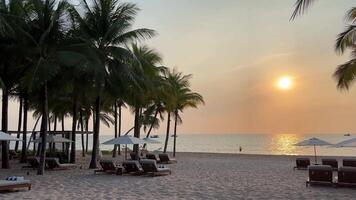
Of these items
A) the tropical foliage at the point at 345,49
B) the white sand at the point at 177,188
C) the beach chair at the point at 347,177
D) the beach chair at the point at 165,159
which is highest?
the tropical foliage at the point at 345,49

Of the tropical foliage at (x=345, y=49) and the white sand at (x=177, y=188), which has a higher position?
the tropical foliage at (x=345, y=49)

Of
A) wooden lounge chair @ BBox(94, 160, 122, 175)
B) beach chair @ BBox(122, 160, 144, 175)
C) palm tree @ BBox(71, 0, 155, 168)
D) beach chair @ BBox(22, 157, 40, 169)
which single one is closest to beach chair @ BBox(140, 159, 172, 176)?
beach chair @ BBox(122, 160, 144, 175)

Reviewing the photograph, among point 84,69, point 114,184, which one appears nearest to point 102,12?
point 84,69

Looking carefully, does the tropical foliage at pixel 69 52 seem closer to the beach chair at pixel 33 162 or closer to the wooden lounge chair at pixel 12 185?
the beach chair at pixel 33 162

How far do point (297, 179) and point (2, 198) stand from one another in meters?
10.5

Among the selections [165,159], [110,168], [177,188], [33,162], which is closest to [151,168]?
[110,168]

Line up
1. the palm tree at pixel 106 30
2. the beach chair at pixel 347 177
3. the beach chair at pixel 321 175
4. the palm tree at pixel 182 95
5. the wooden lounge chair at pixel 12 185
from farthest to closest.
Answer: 1. the palm tree at pixel 182 95
2. the palm tree at pixel 106 30
3. the beach chair at pixel 321 175
4. the beach chair at pixel 347 177
5. the wooden lounge chair at pixel 12 185

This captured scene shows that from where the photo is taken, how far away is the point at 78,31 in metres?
19.9

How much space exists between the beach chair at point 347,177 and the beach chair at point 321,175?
309 millimetres

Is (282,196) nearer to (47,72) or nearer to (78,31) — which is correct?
(47,72)

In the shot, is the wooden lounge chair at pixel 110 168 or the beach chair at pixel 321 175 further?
the wooden lounge chair at pixel 110 168

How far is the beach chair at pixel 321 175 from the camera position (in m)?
13.7

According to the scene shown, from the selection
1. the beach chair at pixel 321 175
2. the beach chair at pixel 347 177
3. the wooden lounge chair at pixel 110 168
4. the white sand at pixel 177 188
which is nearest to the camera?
the white sand at pixel 177 188

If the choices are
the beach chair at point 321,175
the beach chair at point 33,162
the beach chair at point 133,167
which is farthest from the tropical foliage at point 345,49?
the beach chair at point 33,162
